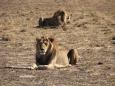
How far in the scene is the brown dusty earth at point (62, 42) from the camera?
13.4 metres

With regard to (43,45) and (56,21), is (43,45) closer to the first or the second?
(43,45)

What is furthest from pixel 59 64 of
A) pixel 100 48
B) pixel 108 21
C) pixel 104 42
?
pixel 108 21

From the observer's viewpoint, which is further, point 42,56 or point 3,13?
point 3,13

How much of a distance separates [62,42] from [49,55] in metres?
6.88

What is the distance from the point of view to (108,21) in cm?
2984

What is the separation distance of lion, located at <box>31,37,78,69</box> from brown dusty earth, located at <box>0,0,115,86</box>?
0.80ft

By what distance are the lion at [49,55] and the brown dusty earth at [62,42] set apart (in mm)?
244

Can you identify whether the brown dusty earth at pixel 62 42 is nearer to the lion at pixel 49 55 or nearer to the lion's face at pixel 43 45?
the lion at pixel 49 55

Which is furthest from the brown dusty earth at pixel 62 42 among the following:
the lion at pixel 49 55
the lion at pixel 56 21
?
the lion at pixel 56 21

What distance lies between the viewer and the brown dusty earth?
1342 cm

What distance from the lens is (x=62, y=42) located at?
70.7 feet

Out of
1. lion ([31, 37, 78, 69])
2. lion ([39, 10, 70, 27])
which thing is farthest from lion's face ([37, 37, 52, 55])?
lion ([39, 10, 70, 27])

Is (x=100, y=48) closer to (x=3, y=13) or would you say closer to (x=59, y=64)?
(x=59, y=64)

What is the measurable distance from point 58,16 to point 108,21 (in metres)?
2.55
